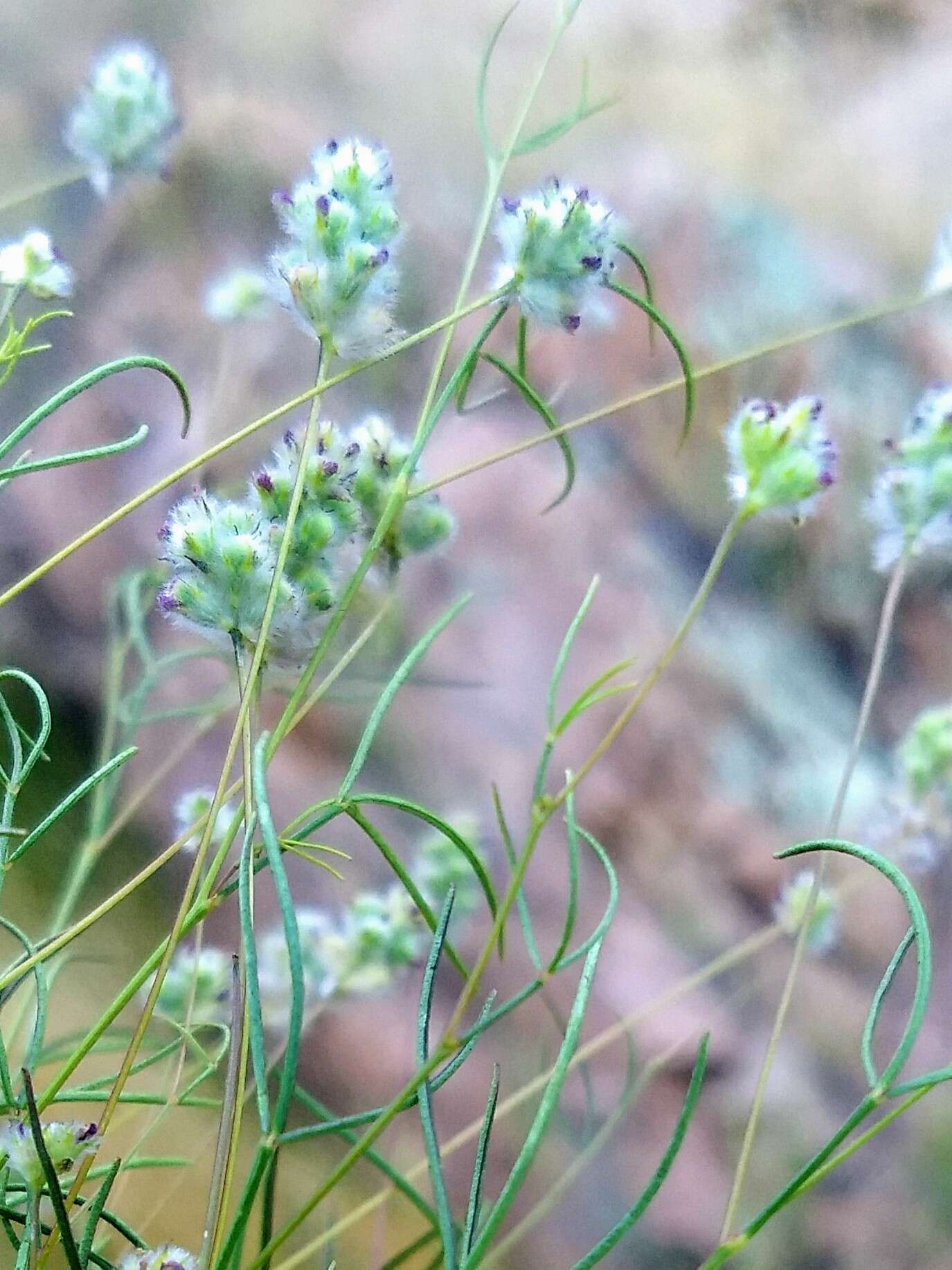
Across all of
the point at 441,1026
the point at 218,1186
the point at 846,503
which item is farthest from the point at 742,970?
the point at 218,1186

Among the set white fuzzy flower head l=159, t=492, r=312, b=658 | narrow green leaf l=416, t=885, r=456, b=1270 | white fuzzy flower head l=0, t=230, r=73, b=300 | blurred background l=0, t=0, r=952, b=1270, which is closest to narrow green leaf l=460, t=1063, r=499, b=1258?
narrow green leaf l=416, t=885, r=456, b=1270

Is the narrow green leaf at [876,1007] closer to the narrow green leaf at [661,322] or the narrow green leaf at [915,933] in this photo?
the narrow green leaf at [915,933]

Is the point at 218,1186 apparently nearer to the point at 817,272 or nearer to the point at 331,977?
the point at 331,977

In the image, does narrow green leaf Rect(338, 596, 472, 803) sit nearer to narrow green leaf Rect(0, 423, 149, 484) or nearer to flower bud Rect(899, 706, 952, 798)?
narrow green leaf Rect(0, 423, 149, 484)

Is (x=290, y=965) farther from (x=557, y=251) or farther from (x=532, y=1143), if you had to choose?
(x=557, y=251)

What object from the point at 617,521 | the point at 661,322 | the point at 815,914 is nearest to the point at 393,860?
the point at 661,322

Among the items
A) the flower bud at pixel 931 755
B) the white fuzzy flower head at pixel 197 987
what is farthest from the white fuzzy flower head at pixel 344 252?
the flower bud at pixel 931 755
